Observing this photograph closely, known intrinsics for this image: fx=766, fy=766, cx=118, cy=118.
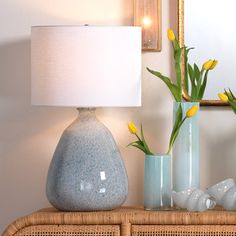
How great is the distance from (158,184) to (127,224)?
0.22 meters

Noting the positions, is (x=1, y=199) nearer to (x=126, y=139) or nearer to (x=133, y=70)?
(x=126, y=139)

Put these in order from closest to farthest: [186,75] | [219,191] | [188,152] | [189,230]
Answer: [189,230], [219,191], [188,152], [186,75]

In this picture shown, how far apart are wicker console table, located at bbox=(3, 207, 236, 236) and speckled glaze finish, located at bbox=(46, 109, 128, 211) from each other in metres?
0.06

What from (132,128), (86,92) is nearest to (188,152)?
(132,128)

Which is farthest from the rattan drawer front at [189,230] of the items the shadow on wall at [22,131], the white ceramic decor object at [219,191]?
the shadow on wall at [22,131]

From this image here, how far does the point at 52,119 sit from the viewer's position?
8.98ft

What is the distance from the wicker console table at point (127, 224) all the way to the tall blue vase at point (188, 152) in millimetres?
198

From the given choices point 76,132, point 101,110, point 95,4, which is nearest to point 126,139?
point 101,110

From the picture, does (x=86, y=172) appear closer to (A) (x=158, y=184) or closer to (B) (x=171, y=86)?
(A) (x=158, y=184)

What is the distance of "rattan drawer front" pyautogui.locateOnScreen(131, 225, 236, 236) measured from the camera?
2.30 m

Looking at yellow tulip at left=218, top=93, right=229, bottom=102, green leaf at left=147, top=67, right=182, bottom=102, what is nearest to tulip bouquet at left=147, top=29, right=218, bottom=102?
green leaf at left=147, top=67, right=182, bottom=102

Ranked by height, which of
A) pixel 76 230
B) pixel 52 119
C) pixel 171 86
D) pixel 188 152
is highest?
pixel 171 86

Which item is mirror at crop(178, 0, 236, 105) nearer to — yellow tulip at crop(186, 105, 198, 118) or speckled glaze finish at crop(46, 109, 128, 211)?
yellow tulip at crop(186, 105, 198, 118)

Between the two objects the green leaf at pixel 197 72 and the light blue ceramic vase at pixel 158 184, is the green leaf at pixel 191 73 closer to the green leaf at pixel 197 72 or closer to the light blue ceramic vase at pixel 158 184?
the green leaf at pixel 197 72
